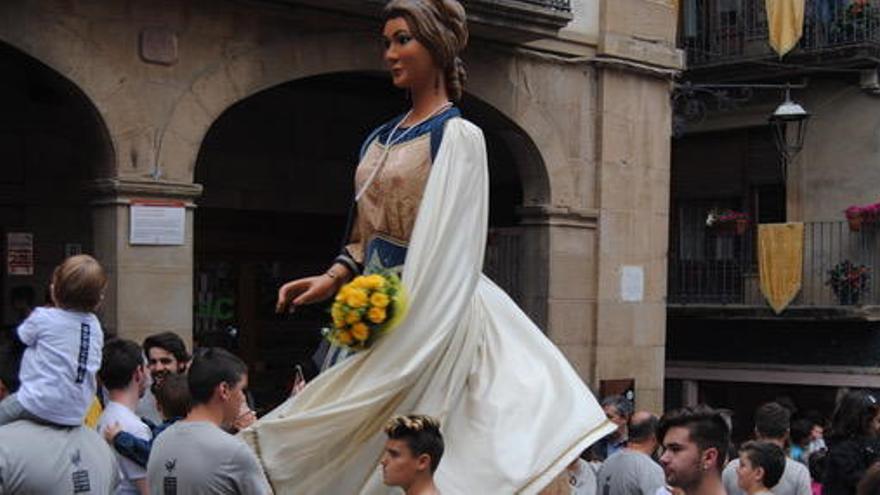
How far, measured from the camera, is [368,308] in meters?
4.64

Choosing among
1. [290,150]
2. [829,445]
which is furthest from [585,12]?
[829,445]

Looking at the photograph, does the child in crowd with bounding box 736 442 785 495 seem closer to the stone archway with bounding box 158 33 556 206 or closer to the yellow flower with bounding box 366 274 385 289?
the yellow flower with bounding box 366 274 385 289

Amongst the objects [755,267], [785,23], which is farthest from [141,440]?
[755,267]

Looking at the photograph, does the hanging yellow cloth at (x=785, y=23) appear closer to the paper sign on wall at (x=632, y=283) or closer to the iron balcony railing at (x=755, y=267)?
the iron balcony railing at (x=755, y=267)

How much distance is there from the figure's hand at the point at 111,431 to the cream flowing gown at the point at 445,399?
1.00 meters

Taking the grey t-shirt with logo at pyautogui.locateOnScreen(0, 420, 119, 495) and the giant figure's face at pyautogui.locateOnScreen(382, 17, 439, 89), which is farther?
the giant figure's face at pyautogui.locateOnScreen(382, 17, 439, 89)

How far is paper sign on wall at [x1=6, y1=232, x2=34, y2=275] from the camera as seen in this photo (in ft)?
40.2

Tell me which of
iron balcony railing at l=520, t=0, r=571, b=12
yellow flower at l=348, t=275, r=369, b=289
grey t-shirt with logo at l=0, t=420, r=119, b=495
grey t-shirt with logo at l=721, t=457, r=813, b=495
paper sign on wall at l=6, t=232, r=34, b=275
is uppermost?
iron balcony railing at l=520, t=0, r=571, b=12

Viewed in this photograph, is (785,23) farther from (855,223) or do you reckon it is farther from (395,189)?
(395,189)

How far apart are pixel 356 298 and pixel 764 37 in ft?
49.5

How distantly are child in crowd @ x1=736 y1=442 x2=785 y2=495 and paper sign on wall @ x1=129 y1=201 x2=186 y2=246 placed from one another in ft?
18.4

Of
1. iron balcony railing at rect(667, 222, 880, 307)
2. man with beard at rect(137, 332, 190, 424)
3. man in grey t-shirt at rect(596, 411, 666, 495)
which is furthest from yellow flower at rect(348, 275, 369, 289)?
iron balcony railing at rect(667, 222, 880, 307)

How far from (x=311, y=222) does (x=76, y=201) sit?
324 cm

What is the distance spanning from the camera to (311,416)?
15.2 ft
